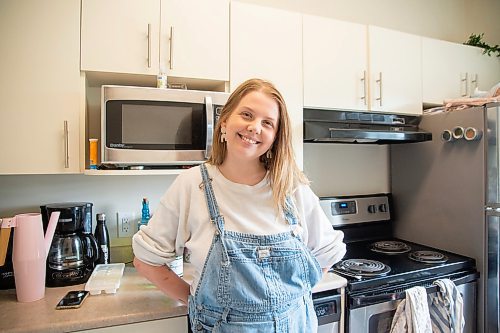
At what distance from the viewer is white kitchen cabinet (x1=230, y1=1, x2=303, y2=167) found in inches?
60.3

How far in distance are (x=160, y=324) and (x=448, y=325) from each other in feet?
4.23

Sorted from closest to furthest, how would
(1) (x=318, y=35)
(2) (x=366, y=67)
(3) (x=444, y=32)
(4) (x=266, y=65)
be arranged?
(4) (x=266, y=65) < (1) (x=318, y=35) < (2) (x=366, y=67) < (3) (x=444, y=32)

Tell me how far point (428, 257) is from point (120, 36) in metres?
1.81

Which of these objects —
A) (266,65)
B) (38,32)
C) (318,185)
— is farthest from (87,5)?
(318,185)

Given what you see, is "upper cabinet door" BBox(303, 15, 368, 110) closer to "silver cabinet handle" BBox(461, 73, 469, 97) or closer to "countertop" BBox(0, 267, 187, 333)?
"silver cabinet handle" BBox(461, 73, 469, 97)

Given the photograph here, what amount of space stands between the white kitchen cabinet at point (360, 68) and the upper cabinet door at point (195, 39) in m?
0.43

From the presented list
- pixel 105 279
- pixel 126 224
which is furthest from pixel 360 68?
pixel 105 279

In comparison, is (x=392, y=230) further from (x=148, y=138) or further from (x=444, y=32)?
(x=148, y=138)

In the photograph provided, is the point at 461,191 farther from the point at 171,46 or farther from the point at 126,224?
the point at 126,224

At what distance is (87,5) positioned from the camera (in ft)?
4.37

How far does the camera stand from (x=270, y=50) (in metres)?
1.59

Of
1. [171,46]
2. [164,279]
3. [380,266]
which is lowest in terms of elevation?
[380,266]

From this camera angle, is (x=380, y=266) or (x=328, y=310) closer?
(x=328, y=310)

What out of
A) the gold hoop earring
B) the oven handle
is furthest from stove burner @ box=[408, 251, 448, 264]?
the gold hoop earring
